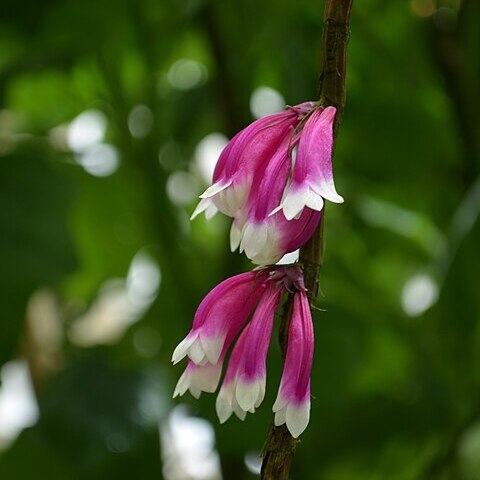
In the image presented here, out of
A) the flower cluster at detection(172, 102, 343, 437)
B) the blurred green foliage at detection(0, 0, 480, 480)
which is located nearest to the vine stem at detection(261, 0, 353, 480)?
the flower cluster at detection(172, 102, 343, 437)

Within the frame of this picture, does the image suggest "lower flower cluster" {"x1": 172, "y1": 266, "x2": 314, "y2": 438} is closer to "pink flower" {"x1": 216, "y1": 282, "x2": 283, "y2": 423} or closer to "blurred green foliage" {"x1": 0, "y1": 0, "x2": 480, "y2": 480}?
"pink flower" {"x1": 216, "y1": 282, "x2": 283, "y2": 423}

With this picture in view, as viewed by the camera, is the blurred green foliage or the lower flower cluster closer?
the lower flower cluster

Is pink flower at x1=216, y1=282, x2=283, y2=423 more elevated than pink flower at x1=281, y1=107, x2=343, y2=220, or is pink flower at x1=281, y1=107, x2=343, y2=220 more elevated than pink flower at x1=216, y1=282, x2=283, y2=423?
pink flower at x1=281, y1=107, x2=343, y2=220

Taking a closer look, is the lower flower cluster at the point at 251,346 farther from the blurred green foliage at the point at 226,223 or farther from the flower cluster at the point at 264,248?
the blurred green foliage at the point at 226,223

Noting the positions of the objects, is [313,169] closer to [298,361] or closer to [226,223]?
[298,361]

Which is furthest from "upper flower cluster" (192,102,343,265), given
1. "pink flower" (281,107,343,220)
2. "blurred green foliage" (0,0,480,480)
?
"blurred green foliage" (0,0,480,480)

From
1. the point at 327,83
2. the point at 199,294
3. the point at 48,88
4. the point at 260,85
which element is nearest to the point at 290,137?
the point at 327,83

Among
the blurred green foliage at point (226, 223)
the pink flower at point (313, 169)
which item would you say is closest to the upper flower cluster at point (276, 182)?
the pink flower at point (313, 169)

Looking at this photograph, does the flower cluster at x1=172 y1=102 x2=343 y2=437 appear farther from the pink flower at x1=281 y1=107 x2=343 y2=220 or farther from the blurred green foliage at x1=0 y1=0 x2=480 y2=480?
the blurred green foliage at x1=0 y1=0 x2=480 y2=480
